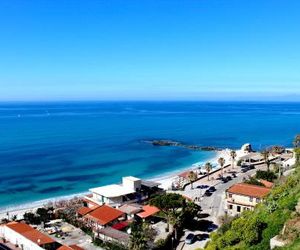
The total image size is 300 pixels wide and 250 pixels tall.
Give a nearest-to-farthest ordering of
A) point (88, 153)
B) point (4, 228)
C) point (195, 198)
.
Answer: point (4, 228)
point (195, 198)
point (88, 153)

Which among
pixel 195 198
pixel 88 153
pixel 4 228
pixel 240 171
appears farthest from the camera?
pixel 88 153

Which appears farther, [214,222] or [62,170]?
[62,170]

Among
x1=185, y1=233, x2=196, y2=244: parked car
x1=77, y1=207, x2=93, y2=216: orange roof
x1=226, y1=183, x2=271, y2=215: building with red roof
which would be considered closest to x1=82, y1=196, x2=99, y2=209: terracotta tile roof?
x1=77, y1=207, x2=93, y2=216: orange roof

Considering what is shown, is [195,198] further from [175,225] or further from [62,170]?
[62,170]

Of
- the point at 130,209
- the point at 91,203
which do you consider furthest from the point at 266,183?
the point at 91,203

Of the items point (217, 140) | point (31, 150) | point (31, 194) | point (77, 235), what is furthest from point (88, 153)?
point (77, 235)

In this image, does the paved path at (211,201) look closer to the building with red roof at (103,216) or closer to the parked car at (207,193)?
the parked car at (207,193)
